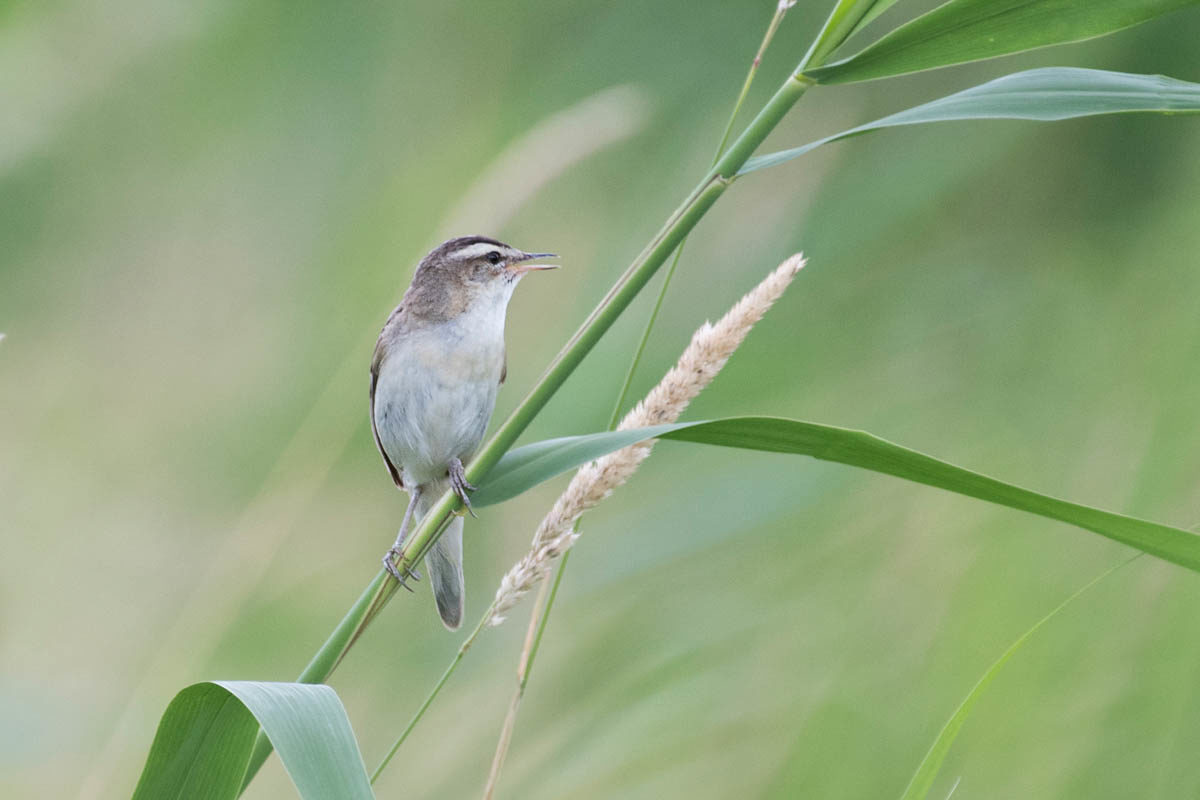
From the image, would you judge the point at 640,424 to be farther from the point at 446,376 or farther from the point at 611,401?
the point at 446,376

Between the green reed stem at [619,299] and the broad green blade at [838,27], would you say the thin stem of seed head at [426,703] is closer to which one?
the green reed stem at [619,299]

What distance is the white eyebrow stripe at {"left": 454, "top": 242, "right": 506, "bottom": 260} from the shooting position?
76.4 inches

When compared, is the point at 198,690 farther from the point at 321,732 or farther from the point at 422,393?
the point at 422,393

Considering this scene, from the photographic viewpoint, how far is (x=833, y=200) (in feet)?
5.65

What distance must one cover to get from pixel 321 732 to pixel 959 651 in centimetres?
93

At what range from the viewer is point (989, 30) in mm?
855

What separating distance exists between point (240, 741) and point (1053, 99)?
2.65 feet

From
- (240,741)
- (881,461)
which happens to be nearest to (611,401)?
(881,461)

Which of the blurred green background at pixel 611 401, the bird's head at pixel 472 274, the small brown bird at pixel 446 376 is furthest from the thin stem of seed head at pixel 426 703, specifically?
the bird's head at pixel 472 274

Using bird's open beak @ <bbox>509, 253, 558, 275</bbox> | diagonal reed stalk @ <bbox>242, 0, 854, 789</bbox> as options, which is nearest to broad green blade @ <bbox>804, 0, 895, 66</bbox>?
diagonal reed stalk @ <bbox>242, 0, 854, 789</bbox>

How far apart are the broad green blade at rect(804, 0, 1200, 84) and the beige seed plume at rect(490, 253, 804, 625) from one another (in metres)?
0.19

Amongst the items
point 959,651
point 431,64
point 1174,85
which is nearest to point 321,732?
point 1174,85

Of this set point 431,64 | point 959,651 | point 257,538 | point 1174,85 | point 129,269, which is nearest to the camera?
point 1174,85

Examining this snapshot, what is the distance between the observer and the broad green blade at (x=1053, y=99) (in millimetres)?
848
